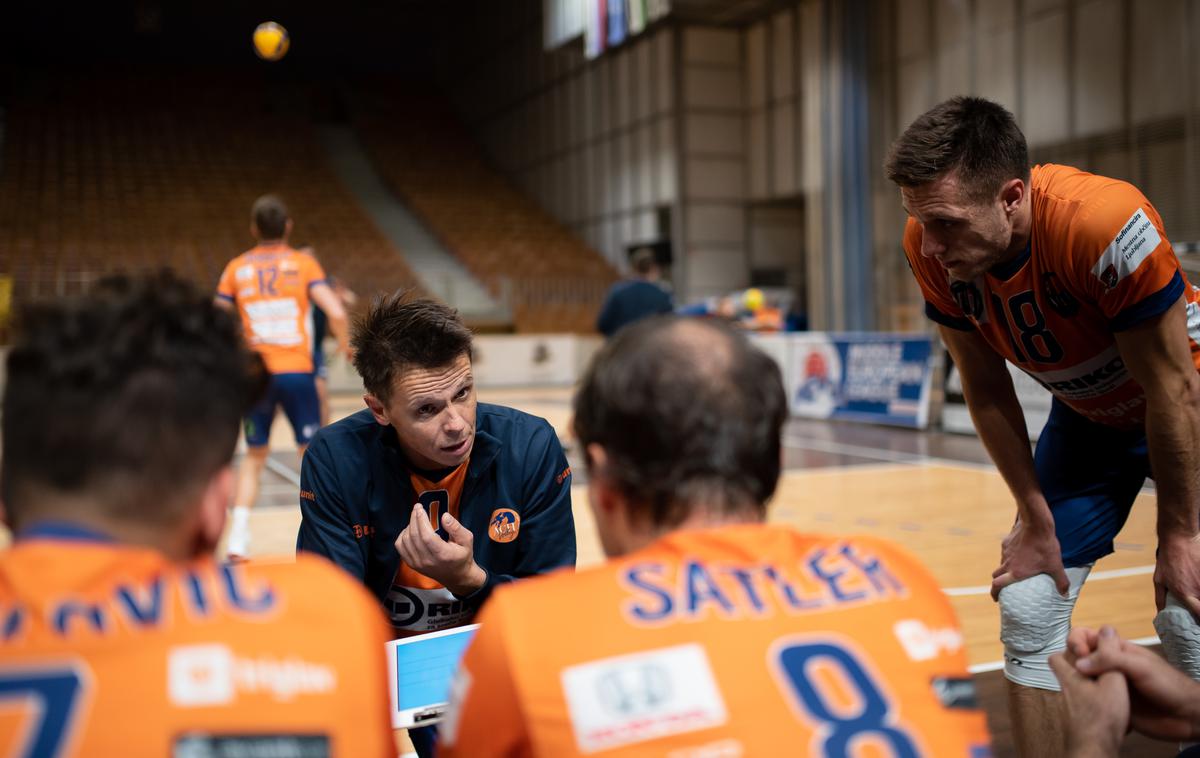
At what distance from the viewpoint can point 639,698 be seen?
1.09 m

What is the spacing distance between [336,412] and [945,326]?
42.8 ft

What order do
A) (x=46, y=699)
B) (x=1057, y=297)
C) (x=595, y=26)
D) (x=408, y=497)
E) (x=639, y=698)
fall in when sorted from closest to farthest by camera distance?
(x=46, y=699) < (x=639, y=698) < (x=1057, y=297) < (x=408, y=497) < (x=595, y=26)

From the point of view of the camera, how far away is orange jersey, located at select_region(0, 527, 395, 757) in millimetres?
952

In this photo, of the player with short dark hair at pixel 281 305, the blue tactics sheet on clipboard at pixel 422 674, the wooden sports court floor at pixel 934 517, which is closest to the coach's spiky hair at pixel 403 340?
the blue tactics sheet on clipboard at pixel 422 674

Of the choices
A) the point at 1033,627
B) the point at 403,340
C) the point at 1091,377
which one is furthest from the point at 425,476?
the point at 1091,377

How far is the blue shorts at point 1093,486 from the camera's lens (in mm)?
2584

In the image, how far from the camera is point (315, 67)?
3109 centimetres

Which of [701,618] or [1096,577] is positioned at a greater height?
[701,618]

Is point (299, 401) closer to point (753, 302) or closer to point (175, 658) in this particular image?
point (175, 658)

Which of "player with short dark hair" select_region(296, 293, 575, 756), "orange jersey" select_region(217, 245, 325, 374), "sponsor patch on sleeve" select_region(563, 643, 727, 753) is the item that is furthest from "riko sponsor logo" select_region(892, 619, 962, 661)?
"orange jersey" select_region(217, 245, 325, 374)

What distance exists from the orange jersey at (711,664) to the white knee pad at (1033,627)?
4.45 ft

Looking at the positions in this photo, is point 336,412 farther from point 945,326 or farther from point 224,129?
point 224,129

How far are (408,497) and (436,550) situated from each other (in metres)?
0.39

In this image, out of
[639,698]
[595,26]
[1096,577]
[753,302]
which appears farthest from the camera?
[595,26]
